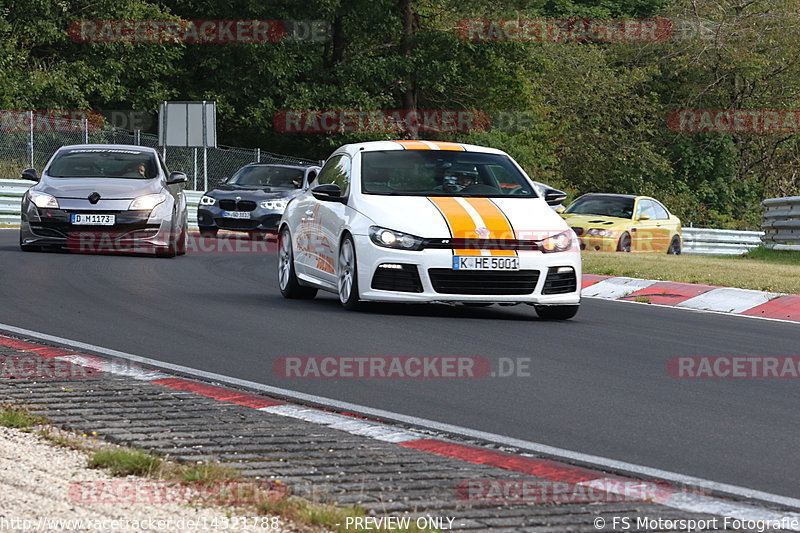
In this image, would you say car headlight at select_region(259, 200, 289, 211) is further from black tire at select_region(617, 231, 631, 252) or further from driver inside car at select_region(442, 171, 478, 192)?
driver inside car at select_region(442, 171, 478, 192)

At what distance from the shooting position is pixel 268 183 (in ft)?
89.5

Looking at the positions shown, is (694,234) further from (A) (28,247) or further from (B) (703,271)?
(A) (28,247)

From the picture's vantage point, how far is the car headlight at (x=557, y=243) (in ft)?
39.0

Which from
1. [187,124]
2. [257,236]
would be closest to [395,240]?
[257,236]

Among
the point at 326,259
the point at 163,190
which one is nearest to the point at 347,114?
the point at 163,190

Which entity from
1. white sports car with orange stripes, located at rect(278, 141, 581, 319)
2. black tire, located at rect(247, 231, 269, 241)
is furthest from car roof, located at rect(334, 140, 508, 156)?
black tire, located at rect(247, 231, 269, 241)

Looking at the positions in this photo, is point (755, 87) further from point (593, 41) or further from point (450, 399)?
point (450, 399)

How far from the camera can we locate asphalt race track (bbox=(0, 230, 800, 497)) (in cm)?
656

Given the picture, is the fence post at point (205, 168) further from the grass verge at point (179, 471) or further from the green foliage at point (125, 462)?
the green foliage at point (125, 462)

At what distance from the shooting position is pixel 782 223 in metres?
24.0

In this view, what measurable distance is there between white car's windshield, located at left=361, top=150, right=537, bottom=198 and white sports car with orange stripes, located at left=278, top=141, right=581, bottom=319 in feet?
0.04

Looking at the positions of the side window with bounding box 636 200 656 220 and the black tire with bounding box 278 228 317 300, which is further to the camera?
the side window with bounding box 636 200 656 220

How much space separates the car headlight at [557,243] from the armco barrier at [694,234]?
2092cm

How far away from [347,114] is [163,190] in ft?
93.9
